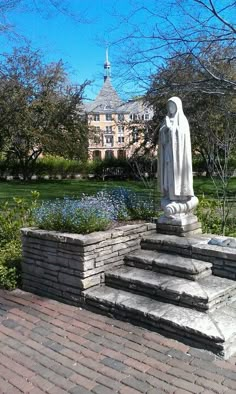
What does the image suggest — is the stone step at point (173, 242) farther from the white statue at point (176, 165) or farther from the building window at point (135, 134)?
the building window at point (135, 134)

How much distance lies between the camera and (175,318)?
331 centimetres

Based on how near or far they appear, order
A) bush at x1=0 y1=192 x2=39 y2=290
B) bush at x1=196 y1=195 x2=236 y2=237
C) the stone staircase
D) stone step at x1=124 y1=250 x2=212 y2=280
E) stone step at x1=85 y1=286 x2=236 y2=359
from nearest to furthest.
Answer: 1. stone step at x1=85 y1=286 x2=236 y2=359
2. the stone staircase
3. stone step at x1=124 y1=250 x2=212 y2=280
4. bush at x1=0 y1=192 x2=39 y2=290
5. bush at x1=196 y1=195 x2=236 y2=237

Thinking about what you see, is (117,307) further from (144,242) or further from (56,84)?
(56,84)

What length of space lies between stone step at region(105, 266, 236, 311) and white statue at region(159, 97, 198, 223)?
94 centimetres

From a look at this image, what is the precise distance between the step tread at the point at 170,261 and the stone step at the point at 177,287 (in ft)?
0.35

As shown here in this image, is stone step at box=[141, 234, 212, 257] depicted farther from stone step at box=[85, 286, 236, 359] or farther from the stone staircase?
stone step at box=[85, 286, 236, 359]

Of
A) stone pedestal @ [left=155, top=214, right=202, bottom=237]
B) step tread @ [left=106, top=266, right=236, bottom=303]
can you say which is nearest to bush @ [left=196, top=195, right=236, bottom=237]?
stone pedestal @ [left=155, top=214, right=202, bottom=237]

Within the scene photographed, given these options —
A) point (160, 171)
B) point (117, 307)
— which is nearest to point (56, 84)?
point (160, 171)

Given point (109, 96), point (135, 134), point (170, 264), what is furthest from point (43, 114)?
point (170, 264)

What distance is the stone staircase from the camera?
3.17m

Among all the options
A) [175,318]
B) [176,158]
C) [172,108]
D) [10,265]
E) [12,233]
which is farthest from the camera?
[12,233]

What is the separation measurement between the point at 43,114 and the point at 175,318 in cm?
1993

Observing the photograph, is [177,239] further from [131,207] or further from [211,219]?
[211,219]

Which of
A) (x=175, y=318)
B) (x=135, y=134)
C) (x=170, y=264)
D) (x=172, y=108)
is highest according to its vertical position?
(x=135, y=134)
